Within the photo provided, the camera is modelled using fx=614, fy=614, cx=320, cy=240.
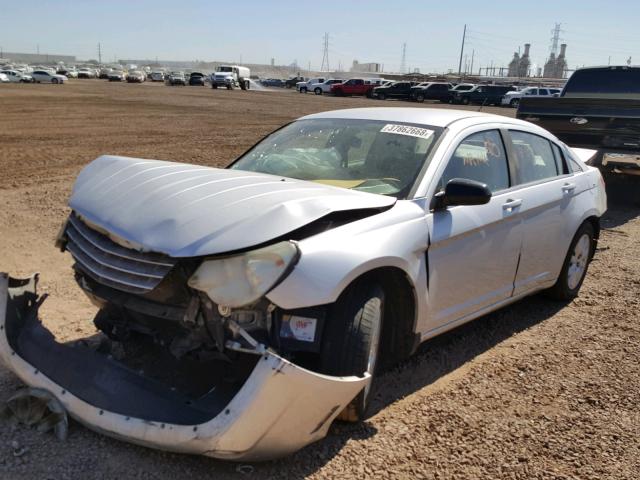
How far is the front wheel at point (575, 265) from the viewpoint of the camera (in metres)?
5.31

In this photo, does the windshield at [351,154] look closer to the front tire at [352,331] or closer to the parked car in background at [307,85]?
the front tire at [352,331]

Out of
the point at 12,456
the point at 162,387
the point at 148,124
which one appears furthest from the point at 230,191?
the point at 148,124

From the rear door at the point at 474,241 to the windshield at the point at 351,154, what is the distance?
0.25 metres

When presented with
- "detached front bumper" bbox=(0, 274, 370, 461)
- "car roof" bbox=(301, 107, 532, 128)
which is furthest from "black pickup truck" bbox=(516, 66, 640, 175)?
"detached front bumper" bbox=(0, 274, 370, 461)

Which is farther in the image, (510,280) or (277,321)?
(510,280)

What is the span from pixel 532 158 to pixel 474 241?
138cm

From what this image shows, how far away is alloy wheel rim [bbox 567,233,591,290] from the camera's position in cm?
539

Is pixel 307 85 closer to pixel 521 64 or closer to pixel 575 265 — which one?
pixel 575 265

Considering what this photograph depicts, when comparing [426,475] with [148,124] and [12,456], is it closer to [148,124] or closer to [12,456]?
[12,456]

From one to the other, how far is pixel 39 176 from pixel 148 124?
10.1m

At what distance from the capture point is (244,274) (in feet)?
9.07

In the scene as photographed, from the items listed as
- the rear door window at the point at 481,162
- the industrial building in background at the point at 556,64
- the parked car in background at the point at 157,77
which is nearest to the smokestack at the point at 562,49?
the industrial building in background at the point at 556,64

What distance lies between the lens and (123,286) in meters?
3.02

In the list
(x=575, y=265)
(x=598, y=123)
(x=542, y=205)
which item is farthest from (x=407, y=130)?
(x=598, y=123)
